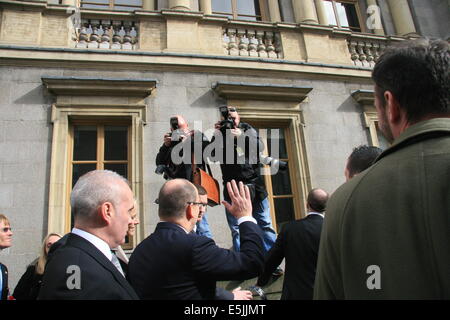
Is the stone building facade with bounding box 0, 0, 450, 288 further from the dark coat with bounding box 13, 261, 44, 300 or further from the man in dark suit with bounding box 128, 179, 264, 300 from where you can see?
the man in dark suit with bounding box 128, 179, 264, 300

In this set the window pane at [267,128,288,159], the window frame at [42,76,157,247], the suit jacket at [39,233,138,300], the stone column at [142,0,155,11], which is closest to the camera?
the suit jacket at [39,233,138,300]

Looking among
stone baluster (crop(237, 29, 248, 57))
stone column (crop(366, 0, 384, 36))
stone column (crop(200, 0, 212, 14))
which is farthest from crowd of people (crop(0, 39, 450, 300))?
stone column (crop(366, 0, 384, 36))

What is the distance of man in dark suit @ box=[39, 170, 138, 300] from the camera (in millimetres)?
1426

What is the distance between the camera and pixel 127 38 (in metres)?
7.60

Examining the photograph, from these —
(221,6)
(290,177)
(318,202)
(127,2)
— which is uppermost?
(221,6)

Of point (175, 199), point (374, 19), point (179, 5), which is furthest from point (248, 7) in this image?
point (175, 199)

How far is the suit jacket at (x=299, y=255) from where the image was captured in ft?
9.59

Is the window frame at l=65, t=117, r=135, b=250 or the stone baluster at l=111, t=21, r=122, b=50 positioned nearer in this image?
the window frame at l=65, t=117, r=135, b=250

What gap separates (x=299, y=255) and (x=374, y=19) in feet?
31.7

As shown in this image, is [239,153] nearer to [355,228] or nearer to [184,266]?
[184,266]

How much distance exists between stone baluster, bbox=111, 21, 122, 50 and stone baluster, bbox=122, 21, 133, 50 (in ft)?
0.30

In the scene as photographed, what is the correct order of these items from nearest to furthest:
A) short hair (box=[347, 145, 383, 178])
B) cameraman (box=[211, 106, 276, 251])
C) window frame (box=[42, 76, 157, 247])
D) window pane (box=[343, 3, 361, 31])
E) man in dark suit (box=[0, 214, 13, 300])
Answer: short hair (box=[347, 145, 383, 178]), man in dark suit (box=[0, 214, 13, 300]), cameraman (box=[211, 106, 276, 251]), window frame (box=[42, 76, 157, 247]), window pane (box=[343, 3, 361, 31])
